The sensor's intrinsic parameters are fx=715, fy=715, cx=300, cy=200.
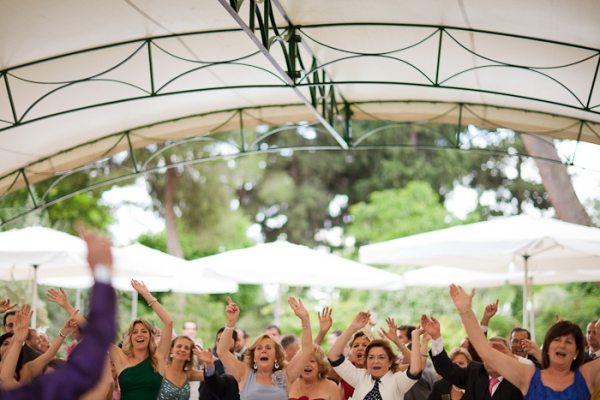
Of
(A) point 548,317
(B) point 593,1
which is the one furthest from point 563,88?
(A) point 548,317

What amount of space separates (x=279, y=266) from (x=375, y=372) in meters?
4.57

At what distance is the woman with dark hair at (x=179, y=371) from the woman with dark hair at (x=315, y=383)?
36.7 inches

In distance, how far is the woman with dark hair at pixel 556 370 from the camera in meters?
3.95

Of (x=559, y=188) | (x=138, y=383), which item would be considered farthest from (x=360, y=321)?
(x=559, y=188)

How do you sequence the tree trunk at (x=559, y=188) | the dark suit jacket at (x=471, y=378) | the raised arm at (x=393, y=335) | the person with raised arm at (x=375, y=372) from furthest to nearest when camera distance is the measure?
the tree trunk at (x=559, y=188) → the raised arm at (x=393, y=335) → the person with raised arm at (x=375, y=372) → the dark suit jacket at (x=471, y=378)

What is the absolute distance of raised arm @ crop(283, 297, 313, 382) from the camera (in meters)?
5.49

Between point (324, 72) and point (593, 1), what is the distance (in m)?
4.11

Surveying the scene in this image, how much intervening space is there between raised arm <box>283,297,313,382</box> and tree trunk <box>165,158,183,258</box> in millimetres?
19545

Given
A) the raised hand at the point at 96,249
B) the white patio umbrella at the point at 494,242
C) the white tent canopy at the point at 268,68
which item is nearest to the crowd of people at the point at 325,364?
the white patio umbrella at the point at 494,242

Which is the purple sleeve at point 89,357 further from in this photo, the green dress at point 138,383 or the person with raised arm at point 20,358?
the green dress at point 138,383

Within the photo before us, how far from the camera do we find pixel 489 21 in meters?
7.91

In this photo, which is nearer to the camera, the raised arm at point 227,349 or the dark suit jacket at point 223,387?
the raised arm at point 227,349

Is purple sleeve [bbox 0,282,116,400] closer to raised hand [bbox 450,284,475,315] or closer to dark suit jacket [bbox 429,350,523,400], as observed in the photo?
raised hand [bbox 450,284,475,315]

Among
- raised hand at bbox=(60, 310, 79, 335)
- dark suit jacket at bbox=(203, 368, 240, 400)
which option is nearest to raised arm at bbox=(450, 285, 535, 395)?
dark suit jacket at bbox=(203, 368, 240, 400)
